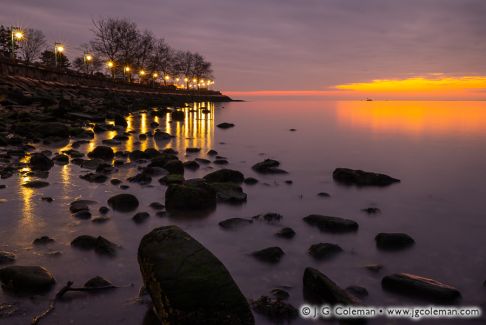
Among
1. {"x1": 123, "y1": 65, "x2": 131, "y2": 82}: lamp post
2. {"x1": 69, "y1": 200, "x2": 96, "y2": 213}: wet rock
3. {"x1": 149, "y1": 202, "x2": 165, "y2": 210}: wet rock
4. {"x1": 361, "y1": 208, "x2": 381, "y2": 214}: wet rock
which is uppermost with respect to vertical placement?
{"x1": 123, "y1": 65, "x2": 131, "y2": 82}: lamp post

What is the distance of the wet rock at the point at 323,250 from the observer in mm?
6548

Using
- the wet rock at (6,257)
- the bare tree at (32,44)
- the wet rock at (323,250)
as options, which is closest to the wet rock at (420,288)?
the wet rock at (323,250)

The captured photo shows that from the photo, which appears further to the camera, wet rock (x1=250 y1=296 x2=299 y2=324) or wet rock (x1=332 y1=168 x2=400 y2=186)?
wet rock (x1=332 y1=168 x2=400 y2=186)

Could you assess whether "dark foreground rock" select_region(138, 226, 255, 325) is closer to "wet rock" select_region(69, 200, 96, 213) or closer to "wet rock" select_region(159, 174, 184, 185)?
"wet rock" select_region(69, 200, 96, 213)

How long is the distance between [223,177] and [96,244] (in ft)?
17.0

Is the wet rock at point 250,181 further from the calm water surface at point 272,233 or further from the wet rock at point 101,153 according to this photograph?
the wet rock at point 101,153

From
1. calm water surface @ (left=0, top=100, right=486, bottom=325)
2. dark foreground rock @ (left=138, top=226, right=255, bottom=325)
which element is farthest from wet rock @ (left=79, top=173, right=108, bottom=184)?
dark foreground rock @ (left=138, top=226, right=255, bottom=325)

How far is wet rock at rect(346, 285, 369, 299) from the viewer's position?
5364 mm

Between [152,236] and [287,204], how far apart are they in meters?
5.71

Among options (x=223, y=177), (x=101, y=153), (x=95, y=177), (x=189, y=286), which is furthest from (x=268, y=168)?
(x=189, y=286)

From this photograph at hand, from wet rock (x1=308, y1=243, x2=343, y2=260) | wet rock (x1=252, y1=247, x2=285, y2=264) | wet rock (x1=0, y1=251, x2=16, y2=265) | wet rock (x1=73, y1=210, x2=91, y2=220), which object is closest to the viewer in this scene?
wet rock (x1=0, y1=251, x2=16, y2=265)

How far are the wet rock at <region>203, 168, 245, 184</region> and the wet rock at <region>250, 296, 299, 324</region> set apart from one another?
6.01 meters

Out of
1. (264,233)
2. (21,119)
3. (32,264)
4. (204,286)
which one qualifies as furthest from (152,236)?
(21,119)

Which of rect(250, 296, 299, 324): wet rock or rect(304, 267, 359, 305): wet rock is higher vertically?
rect(304, 267, 359, 305): wet rock
